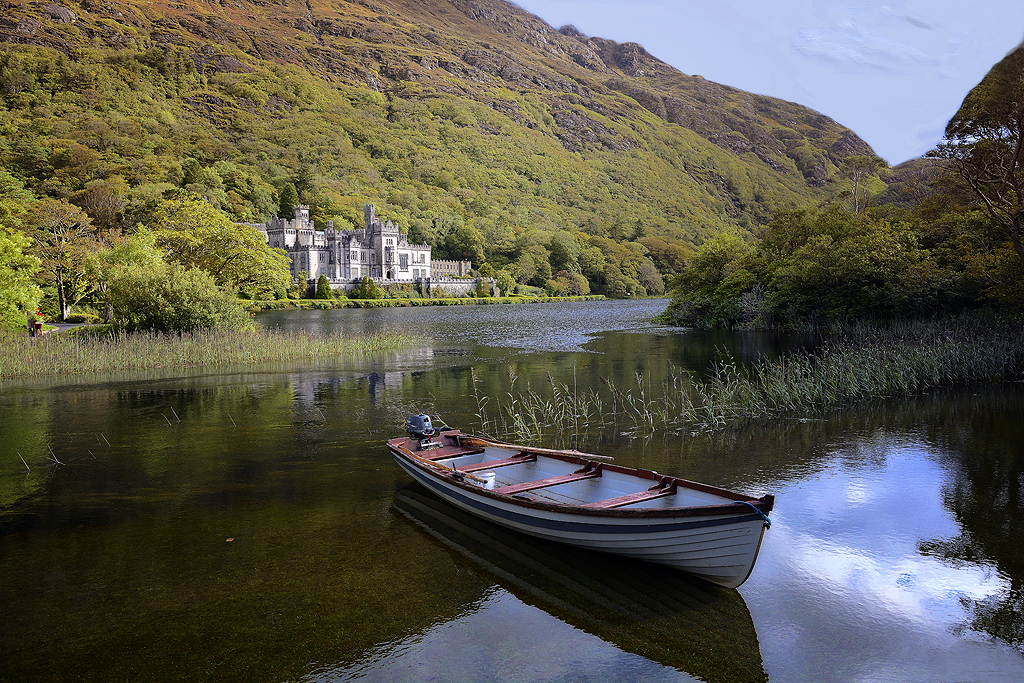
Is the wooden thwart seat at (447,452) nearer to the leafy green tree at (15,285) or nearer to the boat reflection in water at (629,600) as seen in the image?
the boat reflection in water at (629,600)

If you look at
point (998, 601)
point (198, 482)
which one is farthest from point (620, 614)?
point (198, 482)

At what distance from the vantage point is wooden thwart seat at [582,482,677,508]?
734cm

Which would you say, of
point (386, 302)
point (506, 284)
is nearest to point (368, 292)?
point (386, 302)

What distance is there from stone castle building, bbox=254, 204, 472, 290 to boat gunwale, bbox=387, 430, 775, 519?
102 meters

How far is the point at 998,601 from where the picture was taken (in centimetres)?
663

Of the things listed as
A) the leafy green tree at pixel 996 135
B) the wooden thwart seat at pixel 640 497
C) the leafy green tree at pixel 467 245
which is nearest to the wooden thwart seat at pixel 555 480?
the wooden thwart seat at pixel 640 497

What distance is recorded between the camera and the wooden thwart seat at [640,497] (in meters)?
7.34

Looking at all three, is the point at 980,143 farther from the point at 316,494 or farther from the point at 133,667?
the point at 133,667

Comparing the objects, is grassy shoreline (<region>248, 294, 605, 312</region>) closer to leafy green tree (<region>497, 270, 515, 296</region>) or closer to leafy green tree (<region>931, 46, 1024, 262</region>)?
leafy green tree (<region>497, 270, 515, 296</region>)

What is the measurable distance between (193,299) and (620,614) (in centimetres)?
2663

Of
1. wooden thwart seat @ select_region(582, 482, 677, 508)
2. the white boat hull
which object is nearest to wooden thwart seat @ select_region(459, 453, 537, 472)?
the white boat hull

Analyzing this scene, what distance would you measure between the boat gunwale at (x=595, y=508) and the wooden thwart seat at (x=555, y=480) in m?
0.10

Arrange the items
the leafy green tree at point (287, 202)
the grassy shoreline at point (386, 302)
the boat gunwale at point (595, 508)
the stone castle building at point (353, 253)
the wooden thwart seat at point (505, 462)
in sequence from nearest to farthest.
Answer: the boat gunwale at point (595, 508) < the wooden thwart seat at point (505, 462) < the grassy shoreline at point (386, 302) < the stone castle building at point (353, 253) < the leafy green tree at point (287, 202)

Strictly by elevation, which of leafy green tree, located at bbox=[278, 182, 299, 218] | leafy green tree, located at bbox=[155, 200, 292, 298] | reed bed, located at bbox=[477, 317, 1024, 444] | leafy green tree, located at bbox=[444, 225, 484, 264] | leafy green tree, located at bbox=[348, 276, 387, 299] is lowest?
reed bed, located at bbox=[477, 317, 1024, 444]
